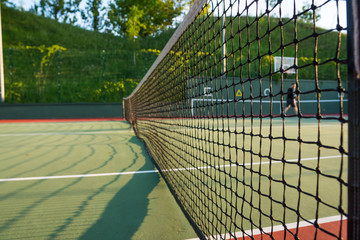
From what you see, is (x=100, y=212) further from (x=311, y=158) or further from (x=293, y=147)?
(x=293, y=147)

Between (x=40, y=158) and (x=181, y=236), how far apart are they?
277 centimetres

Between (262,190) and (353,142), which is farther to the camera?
→ (262,190)

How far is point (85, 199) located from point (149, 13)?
918 inches

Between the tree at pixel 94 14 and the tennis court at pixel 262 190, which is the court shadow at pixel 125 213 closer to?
the tennis court at pixel 262 190

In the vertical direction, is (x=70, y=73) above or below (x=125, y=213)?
above

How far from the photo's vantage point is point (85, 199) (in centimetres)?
209

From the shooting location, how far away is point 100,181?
254 cm

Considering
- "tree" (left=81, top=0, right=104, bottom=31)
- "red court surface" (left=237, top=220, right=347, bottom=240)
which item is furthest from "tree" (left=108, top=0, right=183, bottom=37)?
"red court surface" (left=237, top=220, right=347, bottom=240)

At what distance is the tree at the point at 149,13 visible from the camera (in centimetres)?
2242

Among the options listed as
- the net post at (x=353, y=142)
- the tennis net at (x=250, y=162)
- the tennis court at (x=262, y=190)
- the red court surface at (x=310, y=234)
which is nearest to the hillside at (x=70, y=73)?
the tennis net at (x=250, y=162)

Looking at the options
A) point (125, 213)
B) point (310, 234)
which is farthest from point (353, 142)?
point (125, 213)

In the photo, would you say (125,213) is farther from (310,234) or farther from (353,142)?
(353,142)

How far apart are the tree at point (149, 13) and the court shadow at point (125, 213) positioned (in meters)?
21.6

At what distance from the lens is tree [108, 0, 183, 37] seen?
2242 cm
